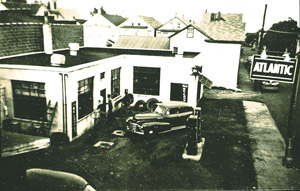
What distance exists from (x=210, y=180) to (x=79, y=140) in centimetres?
685

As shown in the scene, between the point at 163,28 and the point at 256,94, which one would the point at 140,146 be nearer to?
the point at 256,94

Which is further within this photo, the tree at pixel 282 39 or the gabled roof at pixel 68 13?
the gabled roof at pixel 68 13

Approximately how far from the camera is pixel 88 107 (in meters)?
14.9

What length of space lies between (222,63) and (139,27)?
40855 millimetres

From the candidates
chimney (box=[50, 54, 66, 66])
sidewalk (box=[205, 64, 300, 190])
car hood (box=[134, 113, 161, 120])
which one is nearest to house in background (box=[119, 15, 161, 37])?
sidewalk (box=[205, 64, 300, 190])

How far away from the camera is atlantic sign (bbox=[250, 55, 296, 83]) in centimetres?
1004

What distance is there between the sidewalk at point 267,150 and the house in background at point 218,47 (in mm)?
5324

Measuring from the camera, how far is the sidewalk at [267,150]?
Result: 33.2ft

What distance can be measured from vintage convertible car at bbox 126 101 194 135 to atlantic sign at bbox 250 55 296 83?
17.9 feet

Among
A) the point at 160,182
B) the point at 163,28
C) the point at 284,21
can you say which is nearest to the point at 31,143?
the point at 160,182

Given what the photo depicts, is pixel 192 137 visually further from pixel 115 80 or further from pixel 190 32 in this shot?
pixel 190 32

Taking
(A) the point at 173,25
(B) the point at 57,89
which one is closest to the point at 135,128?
(B) the point at 57,89

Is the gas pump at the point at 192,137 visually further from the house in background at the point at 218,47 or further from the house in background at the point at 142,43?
the house in background at the point at 142,43

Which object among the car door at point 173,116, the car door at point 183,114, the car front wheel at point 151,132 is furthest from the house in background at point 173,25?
the car front wheel at point 151,132
